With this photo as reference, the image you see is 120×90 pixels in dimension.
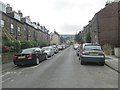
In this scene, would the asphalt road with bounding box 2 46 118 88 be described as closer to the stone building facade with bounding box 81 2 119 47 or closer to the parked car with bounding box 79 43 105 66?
the parked car with bounding box 79 43 105 66

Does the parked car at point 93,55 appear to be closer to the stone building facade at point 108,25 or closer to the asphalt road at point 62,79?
the asphalt road at point 62,79

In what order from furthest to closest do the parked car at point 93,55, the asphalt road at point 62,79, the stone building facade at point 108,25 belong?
the stone building facade at point 108,25 → the parked car at point 93,55 → the asphalt road at point 62,79

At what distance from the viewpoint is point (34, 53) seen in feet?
50.0

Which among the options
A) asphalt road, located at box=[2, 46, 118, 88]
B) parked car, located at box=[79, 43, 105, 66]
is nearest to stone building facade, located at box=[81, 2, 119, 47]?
parked car, located at box=[79, 43, 105, 66]

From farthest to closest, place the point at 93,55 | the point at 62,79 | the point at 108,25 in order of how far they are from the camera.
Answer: the point at 108,25 → the point at 93,55 → the point at 62,79

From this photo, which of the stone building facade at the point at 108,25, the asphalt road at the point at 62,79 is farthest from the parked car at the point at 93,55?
the stone building facade at the point at 108,25

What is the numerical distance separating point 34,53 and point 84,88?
909 cm

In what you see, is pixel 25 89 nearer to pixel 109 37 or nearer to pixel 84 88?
pixel 84 88

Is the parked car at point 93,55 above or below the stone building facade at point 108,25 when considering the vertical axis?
below

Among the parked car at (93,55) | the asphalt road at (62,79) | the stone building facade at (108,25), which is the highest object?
the stone building facade at (108,25)

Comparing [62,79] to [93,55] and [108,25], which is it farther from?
[108,25]

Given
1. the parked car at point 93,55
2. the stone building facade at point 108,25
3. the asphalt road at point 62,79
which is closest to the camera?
the asphalt road at point 62,79

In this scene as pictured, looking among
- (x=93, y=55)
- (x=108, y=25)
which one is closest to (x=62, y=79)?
(x=93, y=55)

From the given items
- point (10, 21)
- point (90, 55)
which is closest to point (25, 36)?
point (10, 21)
